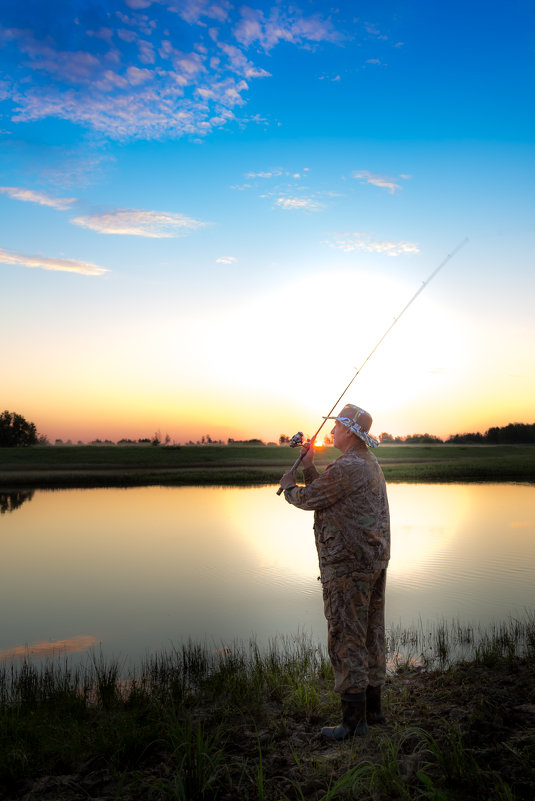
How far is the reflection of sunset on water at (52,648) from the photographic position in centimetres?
797

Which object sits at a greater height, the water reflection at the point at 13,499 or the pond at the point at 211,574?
the pond at the point at 211,574

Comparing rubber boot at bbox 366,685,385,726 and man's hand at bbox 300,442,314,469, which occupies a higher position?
man's hand at bbox 300,442,314,469

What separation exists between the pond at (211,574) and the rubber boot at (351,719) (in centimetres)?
379

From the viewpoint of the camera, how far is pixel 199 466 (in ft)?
200

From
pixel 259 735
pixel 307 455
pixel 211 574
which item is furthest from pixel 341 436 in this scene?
pixel 211 574

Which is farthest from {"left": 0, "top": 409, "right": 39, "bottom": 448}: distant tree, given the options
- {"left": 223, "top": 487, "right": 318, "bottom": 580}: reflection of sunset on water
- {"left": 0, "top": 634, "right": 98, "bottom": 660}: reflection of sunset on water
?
{"left": 0, "top": 634, "right": 98, "bottom": 660}: reflection of sunset on water

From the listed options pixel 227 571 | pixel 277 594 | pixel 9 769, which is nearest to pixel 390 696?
pixel 9 769

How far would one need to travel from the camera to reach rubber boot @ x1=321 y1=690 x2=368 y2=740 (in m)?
4.33

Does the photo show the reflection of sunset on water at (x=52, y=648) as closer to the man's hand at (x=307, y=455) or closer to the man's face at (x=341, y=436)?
the man's hand at (x=307, y=455)

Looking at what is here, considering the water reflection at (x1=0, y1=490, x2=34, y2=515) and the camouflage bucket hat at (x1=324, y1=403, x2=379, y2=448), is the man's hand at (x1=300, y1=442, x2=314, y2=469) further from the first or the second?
the water reflection at (x1=0, y1=490, x2=34, y2=515)

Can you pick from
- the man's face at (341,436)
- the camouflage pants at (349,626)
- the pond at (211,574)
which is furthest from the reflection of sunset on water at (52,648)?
the man's face at (341,436)

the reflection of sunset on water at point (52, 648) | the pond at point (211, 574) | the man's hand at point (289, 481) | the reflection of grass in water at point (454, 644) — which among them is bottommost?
the pond at point (211, 574)

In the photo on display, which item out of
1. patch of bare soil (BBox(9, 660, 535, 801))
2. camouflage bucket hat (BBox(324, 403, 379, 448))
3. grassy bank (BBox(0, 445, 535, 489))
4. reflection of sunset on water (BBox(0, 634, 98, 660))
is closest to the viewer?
patch of bare soil (BBox(9, 660, 535, 801))

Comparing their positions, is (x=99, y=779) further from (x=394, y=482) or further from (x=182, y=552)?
(x=394, y=482)
